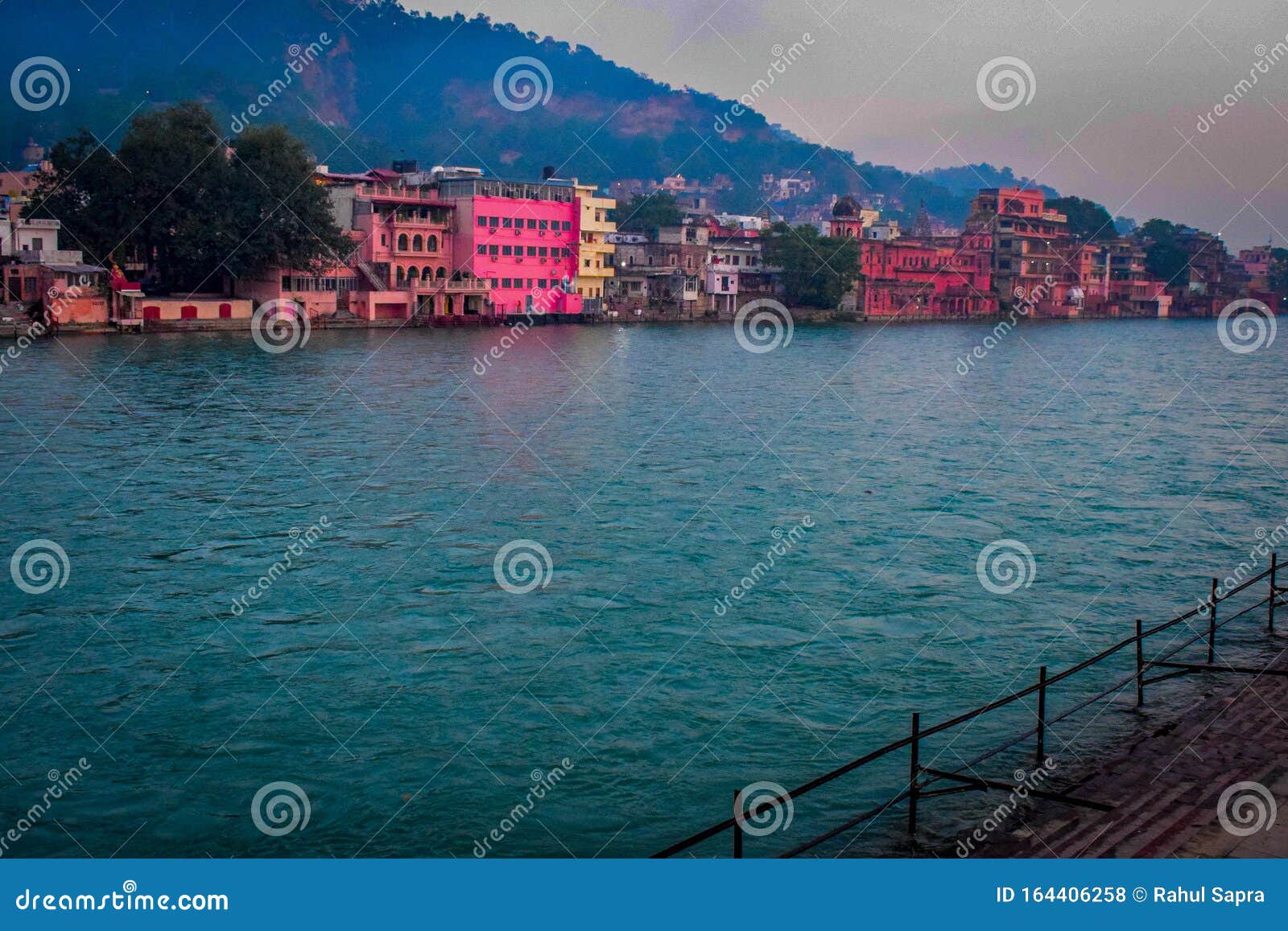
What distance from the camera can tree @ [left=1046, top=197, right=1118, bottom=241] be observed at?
401 feet

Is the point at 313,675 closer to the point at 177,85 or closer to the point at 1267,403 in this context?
the point at 1267,403

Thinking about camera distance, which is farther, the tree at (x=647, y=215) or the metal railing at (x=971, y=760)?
the tree at (x=647, y=215)

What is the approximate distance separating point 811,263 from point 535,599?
198 feet

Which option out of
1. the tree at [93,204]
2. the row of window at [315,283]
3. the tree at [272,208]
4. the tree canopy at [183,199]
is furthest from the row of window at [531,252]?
the tree at [93,204]

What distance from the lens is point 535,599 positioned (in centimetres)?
1180

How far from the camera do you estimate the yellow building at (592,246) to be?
5806 centimetres

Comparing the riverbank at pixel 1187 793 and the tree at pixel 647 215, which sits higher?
the tree at pixel 647 215

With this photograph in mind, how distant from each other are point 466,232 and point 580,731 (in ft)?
155

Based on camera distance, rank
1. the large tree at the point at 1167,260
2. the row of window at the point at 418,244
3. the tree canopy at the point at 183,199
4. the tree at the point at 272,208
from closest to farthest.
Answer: the tree canopy at the point at 183,199
the tree at the point at 272,208
the row of window at the point at 418,244
the large tree at the point at 1167,260

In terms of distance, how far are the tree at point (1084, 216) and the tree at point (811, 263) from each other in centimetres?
5854

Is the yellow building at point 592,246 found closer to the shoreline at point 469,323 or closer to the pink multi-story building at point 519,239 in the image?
the pink multi-story building at point 519,239

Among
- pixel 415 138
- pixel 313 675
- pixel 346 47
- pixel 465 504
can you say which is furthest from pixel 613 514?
pixel 346 47

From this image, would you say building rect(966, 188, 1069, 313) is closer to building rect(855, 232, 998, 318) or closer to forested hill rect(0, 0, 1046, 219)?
building rect(855, 232, 998, 318)

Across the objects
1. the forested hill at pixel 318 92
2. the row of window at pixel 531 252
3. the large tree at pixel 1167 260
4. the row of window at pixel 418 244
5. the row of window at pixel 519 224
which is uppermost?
the forested hill at pixel 318 92
